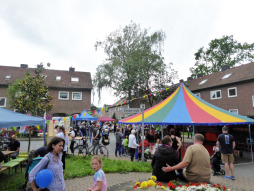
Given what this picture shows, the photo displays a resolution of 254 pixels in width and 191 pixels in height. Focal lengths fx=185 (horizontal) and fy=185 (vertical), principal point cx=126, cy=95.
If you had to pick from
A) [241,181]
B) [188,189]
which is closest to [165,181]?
[188,189]

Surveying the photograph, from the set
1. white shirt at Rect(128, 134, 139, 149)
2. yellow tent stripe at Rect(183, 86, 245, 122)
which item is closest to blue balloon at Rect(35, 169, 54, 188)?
white shirt at Rect(128, 134, 139, 149)

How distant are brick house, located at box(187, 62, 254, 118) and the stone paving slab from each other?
1727 cm

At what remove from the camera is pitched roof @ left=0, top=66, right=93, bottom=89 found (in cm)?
2581

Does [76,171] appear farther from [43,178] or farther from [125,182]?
[43,178]

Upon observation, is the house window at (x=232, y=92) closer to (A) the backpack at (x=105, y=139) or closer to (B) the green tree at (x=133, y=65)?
(B) the green tree at (x=133, y=65)

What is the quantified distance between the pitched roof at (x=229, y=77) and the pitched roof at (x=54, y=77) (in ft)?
54.6

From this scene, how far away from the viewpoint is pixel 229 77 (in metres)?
24.3

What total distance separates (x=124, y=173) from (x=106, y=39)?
2319cm

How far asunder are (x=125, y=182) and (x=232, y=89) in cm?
2209

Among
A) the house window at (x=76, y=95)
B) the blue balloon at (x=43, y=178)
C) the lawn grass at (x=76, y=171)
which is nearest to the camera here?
the blue balloon at (x=43, y=178)

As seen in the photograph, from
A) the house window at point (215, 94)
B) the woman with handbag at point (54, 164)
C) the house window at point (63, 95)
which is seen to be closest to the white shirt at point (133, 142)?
the woman with handbag at point (54, 164)

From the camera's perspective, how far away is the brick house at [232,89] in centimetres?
2102

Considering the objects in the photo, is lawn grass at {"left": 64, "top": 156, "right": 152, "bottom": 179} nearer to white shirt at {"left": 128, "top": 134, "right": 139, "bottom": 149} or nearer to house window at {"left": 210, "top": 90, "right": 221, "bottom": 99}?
white shirt at {"left": 128, "top": 134, "right": 139, "bottom": 149}

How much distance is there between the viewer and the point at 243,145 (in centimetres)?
1380
